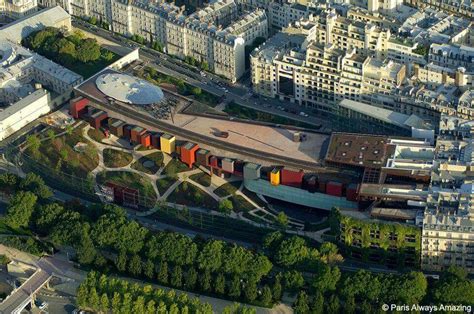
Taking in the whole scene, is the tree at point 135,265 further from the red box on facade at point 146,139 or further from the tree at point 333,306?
the red box on facade at point 146,139

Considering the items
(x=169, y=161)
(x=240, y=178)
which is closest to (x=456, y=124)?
(x=240, y=178)

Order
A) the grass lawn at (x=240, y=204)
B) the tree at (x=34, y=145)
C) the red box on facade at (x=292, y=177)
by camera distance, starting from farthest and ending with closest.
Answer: the tree at (x=34, y=145) → the grass lawn at (x=240, y=204) → the red box on facade at (x=292, y=177)

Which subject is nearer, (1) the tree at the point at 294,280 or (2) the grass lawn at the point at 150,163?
(1) the tree at the point at 294,280

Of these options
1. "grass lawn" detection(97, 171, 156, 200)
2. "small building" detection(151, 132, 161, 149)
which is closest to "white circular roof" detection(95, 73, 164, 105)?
"small building" detection(151, 132, 161, 149)

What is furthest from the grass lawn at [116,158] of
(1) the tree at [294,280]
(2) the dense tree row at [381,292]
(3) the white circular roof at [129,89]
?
(2) the dense tree row at [381,292]

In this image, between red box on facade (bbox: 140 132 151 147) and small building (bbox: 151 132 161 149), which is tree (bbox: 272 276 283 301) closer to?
small building (bbox: 151 132 161 149)

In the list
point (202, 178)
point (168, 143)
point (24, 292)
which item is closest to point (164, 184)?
point (202, 178)

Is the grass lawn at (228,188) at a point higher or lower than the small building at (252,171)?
lower

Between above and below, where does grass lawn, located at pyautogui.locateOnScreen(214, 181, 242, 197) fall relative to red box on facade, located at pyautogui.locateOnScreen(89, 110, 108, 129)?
below
